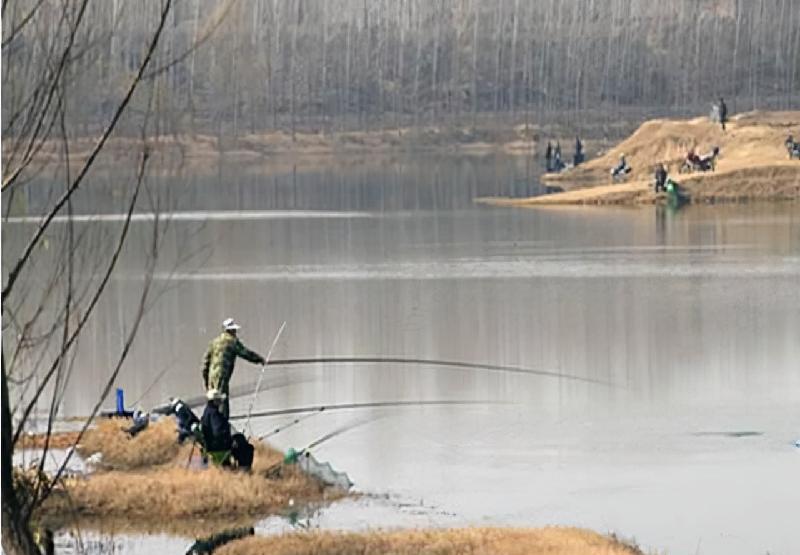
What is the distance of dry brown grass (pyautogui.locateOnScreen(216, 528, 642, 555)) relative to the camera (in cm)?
1078

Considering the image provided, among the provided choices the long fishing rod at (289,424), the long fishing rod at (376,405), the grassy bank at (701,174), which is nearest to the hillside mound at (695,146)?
the grassy bank at (701,174)

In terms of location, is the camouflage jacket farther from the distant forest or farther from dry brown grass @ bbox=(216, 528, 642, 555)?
the distant forest

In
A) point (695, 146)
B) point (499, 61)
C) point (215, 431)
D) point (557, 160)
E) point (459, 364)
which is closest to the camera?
point (215, 431)

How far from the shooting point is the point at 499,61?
265 feet

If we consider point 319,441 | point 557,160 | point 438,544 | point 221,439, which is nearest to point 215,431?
point 221,439

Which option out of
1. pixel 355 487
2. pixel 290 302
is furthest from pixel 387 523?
pixel 290 302

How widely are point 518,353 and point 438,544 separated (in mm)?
8623

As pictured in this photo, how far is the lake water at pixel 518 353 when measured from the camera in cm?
1249

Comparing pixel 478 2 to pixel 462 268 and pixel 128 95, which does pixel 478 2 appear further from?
pixel 128 95

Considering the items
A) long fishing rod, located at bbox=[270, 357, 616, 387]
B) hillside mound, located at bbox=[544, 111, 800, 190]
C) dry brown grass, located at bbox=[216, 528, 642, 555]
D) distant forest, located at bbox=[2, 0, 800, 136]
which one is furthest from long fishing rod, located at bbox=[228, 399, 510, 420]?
distant forest, located at bbox=[2, 0, 800, 136]

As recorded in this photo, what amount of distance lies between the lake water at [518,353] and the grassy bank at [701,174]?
5740 mm

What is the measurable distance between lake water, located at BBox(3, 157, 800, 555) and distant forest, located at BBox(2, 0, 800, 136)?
107 ft

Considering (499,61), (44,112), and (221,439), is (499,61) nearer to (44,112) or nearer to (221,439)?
(221,439)

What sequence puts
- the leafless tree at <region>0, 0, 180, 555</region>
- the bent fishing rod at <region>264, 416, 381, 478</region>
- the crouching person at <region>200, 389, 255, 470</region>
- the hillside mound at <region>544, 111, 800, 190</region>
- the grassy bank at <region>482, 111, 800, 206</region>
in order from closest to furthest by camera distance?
the leafless tree at <region>0, 0, 180, 555</region> → the crouching person at <region>200, 389, 255, 470</region> → the bent fishing rod at <region>264, 416, 381, 478</region> → the grassy bank at <region>482, 111, 800, 206</region> → the hillside mound at <region>544, 111, 800, 190</region>
